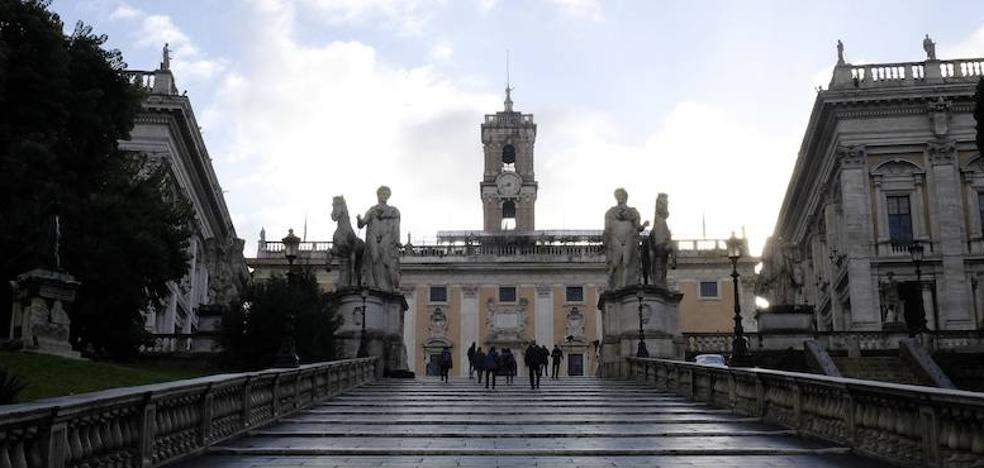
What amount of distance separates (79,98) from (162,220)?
4.78 m

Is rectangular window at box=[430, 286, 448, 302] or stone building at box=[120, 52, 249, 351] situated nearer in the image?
stone building at box=[120, 52, 249, 351]

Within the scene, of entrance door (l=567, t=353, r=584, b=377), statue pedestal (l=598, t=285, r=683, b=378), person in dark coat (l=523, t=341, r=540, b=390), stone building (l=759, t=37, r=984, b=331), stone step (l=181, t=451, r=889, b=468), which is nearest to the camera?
stone step (l=181, t=451, r=889, b=468)

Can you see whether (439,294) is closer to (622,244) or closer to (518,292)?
(518,292)

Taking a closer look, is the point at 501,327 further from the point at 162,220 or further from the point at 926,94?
the point at 162,220

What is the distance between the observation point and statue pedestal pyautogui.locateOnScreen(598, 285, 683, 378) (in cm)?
2888

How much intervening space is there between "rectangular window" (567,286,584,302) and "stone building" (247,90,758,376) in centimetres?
8

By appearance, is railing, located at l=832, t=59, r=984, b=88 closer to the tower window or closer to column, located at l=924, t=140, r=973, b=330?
column, located at l=924, t=140, r=973, b=330

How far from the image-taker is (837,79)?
153 feet

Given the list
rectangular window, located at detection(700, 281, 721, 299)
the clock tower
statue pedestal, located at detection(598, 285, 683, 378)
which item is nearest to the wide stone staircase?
statue pedestal, located at detection(598, 285, 683, 378)

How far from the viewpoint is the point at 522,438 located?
508 inches

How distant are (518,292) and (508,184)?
46.3ft

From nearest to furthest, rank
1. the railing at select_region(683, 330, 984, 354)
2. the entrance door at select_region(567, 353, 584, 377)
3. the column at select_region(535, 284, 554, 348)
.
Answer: the railing at select_region(683, 330, 984, 354), the entrance door at select_region(567, 353, 584, 377), the column at select_region(535, 284, 554, 348)

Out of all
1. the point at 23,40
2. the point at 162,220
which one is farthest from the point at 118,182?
the point at 23,40

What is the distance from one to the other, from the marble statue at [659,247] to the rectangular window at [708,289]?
48304mm
